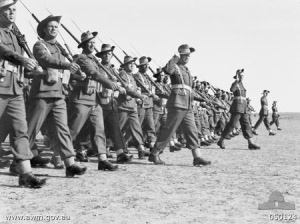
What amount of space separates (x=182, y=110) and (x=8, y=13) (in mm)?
3848

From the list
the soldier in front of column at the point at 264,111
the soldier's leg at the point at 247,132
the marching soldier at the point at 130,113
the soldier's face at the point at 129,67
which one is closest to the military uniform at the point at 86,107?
the marching soldier at the point at 130,113

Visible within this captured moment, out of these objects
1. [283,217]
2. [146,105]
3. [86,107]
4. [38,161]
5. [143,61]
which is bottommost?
[283,217]

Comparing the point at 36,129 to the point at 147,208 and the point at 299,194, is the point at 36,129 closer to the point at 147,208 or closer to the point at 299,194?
the point at 147,208

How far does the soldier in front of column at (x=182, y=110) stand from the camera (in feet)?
27.6

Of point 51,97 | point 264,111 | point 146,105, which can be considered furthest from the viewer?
point 264,111

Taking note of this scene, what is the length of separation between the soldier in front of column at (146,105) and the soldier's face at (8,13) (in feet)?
17.6

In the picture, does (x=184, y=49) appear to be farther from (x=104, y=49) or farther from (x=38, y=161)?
(x=38, y=161)

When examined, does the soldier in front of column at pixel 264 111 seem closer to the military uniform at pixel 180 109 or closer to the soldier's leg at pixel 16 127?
the military uniform at pixel 180 109

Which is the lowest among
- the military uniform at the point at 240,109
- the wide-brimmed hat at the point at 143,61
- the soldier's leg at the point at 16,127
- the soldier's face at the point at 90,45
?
the soldier's leg at the point at 16,127

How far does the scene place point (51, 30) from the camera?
20.7 feet

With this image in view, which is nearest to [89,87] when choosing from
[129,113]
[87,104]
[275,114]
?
[87,104]

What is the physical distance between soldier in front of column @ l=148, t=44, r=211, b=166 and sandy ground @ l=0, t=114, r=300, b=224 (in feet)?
1.68

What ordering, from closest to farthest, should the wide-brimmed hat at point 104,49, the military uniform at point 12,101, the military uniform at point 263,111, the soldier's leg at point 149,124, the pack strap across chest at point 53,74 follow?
the military uniform at point 12,101, the pack strap across chest at point 53,74, the wide-brimmed hat at point 104,49, the soldier's leg at point 149,124, the military uniform at point 263,111

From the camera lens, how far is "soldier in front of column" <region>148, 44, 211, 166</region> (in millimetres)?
8414
